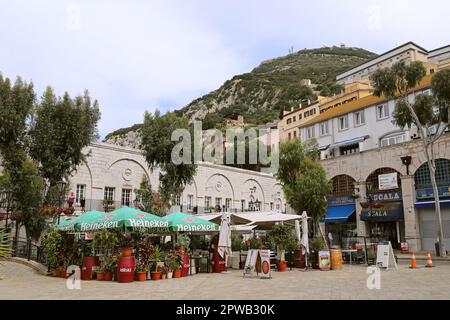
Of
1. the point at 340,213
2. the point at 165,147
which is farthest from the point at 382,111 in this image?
the point at 165,147

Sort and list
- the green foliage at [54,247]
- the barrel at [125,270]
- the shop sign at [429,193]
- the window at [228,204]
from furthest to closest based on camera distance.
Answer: the window at [228,204] < the shop sign at [429,193] < the green foliage at [54,247] < the barrel at [125,270]

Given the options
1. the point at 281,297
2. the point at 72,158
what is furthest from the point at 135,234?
the point at 72,158

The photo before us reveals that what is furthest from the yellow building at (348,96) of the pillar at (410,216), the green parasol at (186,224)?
the green parasol at (186,224)

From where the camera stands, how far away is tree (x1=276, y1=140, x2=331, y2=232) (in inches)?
1013

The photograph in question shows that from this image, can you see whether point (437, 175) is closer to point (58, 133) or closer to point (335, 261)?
point (335, 261)

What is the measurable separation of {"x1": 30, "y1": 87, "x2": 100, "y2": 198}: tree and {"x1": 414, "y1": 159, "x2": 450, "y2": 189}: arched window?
915 inches

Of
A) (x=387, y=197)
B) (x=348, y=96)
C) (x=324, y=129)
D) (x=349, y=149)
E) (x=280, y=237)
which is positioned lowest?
(x=280, y=237)

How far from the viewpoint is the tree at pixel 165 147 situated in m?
28.3

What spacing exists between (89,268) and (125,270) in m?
1.95

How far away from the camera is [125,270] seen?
13.2 m

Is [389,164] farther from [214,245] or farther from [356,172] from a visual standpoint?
[214,245]

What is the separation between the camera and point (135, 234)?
15016mm

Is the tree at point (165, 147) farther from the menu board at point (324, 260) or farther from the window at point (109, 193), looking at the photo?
the menu board at point (324, 260)

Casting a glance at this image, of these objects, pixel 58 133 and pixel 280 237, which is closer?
pixel 280 237
